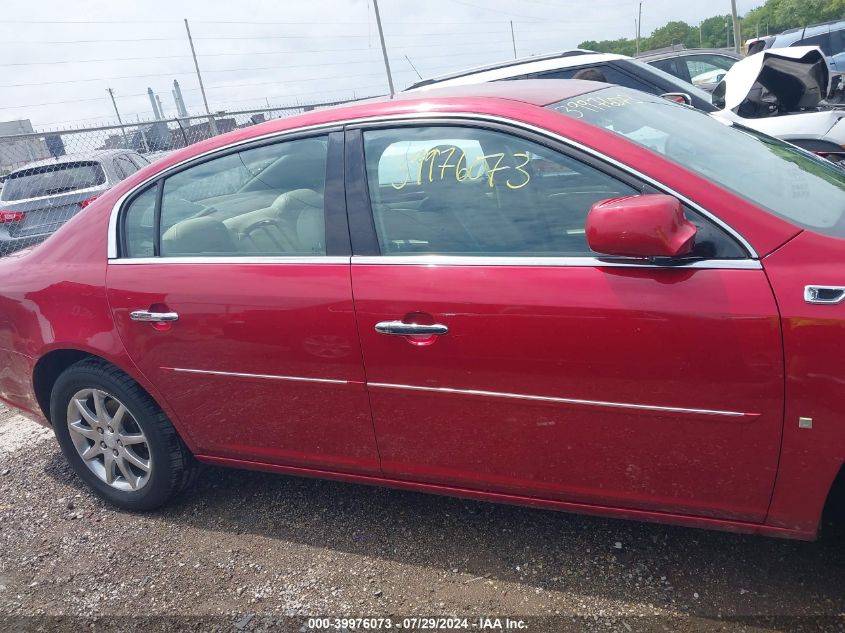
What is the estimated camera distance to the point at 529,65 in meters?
6.53

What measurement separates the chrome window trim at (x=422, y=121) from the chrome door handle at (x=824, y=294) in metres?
0.16

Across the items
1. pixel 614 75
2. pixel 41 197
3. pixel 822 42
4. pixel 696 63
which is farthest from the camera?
pixel 822 42

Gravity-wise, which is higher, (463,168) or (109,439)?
(463,168)

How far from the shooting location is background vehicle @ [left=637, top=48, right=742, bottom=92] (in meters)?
9.52

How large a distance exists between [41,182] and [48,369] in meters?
5.93

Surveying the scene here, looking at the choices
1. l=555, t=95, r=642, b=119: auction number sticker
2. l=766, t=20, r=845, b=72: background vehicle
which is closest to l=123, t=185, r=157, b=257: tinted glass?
l=555, t=95, r=642, b=119: auction number sticker

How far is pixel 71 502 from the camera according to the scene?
3.36 m

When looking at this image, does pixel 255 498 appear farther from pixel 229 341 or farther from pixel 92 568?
pixel 229 341

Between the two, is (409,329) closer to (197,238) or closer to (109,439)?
(197,238)

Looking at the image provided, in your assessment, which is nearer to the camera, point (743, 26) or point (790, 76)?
point (790, 76)

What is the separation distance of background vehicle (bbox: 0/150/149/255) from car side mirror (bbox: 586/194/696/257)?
7360mm

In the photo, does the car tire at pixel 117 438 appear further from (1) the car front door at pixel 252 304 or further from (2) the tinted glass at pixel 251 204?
(2) the tinted glass at pixel 251 204

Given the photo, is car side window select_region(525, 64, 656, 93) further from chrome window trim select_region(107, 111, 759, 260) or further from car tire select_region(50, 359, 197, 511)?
car tire select_region(50, 359, 197, 511)

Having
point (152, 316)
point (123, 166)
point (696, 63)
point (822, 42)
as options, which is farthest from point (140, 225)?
point (822, 42)
